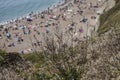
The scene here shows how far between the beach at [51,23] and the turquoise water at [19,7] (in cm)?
522

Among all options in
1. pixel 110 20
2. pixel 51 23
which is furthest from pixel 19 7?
A: pixel 110 20

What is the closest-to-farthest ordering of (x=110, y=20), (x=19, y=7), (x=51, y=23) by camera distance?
(x=110, y=20) < (x=51, y=23) < (x=19, y=7)

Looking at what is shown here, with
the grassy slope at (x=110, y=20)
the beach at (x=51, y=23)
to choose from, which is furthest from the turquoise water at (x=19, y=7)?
the grassy slope at (x=110, y=20)

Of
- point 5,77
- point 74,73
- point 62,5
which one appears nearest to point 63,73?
point 74,73

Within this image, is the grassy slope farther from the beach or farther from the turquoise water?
the turquoise water

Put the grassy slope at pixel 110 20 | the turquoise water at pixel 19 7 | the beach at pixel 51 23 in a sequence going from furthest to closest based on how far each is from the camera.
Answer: the turquoise water at pixel 19 7 < the beach at pixel 51 23 < the grassy slope at pixel 110 20

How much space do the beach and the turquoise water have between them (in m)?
5.22

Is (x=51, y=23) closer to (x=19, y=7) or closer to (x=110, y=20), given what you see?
(x=19, y=7)

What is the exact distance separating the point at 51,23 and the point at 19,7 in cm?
2245

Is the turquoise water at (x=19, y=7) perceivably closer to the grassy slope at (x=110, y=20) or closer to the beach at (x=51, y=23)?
the beach at (x=51, y=23)

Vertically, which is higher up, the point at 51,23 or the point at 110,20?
the point at 110,20

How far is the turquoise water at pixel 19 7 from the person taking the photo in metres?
73.7

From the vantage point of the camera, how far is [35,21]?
6256 centimetres

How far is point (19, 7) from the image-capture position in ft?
259
